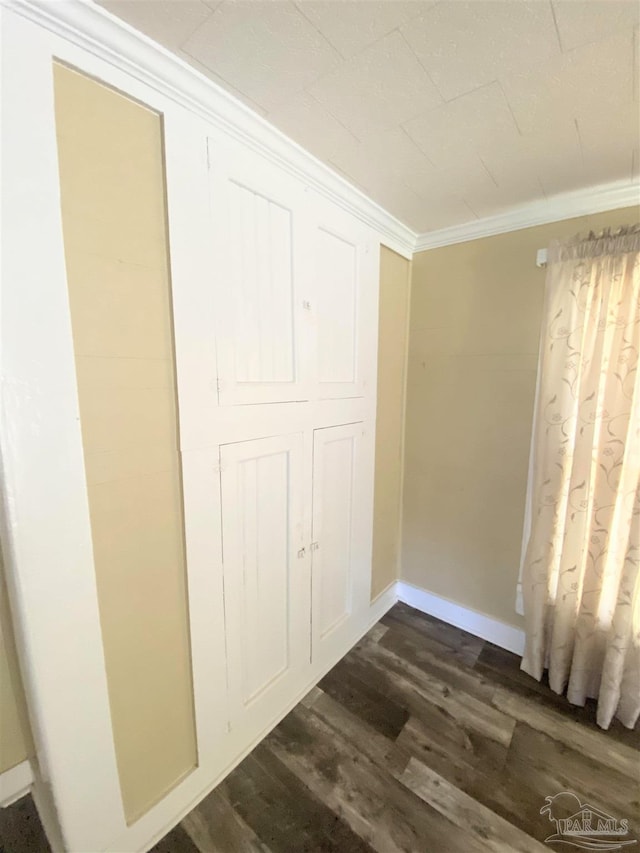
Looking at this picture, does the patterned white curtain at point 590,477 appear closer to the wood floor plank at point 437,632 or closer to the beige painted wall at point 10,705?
the wood floor plank at point 437,632

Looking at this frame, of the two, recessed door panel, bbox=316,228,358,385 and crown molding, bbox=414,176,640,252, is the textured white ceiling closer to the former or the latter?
crown molding, bbox=414,176,640,252

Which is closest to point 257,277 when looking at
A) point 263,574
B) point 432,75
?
point 432,75

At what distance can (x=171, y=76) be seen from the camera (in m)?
0.93

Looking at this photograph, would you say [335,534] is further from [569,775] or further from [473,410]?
[569,775]

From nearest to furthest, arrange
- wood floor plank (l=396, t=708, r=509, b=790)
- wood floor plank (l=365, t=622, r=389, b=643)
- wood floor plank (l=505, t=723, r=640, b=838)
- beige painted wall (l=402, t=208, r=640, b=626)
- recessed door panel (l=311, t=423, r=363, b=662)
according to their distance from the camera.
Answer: wood floor plank (l=505, t=723, r=640, b=838) → wood floor plank (l=396, t=708, r=509, b=790) → recessed door panel (l=311, t=423, r=363, b=662) → beige painted wall (l=402, t=208, r=640, b=626) → wood floor plank (l=365, t=622, r=389, b=643)

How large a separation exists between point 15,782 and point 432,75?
2631mm

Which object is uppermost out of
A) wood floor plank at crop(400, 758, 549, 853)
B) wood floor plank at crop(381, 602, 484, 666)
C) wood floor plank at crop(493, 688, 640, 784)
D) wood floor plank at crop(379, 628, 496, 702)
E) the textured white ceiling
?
the textured white ceiling

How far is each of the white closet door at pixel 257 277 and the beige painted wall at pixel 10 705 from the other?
2.91ft

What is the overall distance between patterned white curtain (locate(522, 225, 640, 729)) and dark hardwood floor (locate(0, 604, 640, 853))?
24cm

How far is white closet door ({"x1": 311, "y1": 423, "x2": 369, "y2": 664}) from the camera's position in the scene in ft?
5.47

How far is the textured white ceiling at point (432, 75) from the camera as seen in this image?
0.80 metres

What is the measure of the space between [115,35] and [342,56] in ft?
1.84

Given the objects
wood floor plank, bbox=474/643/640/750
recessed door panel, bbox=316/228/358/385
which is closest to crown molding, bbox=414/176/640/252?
recessed door panel, bbox=316/228/358/385

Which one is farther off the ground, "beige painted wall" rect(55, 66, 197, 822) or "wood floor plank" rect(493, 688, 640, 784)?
"beige painted wall" rect(55, 66, 197, 822)
